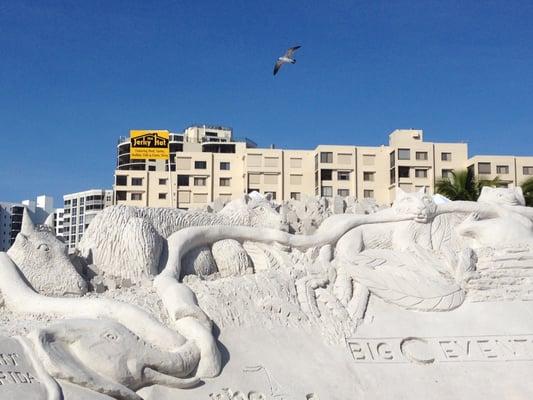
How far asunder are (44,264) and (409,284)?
3.80 metres

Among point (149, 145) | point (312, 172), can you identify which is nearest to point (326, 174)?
point (312, 172)

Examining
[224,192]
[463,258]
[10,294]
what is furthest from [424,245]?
[224,192]

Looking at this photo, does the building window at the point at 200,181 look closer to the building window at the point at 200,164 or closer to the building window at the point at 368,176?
the building window at the point at 200,164

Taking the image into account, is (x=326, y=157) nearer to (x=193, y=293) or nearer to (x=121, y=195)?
(x=121, y=195)

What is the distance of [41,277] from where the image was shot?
666cm

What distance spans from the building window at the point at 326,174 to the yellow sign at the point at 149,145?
8755 millimetres

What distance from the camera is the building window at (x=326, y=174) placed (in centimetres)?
3200

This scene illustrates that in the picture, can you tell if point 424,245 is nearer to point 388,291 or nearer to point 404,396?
point 388,291

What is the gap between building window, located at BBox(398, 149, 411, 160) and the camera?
Answer: 3212 centimetres

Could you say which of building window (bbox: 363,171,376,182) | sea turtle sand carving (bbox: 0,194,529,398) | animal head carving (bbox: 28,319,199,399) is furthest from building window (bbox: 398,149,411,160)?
animal head carving (bbox: 28,319,199,399)

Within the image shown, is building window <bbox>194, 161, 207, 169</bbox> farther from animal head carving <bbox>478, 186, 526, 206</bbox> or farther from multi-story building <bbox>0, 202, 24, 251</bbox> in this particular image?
multi-story building <bbox>0, 202, 24, 251</bbox>

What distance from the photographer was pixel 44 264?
6.72 meters

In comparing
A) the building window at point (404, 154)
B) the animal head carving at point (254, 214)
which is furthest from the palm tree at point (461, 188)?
the animal head carving at point (254, 214)

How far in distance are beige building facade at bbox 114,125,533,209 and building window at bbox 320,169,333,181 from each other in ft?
0.08
